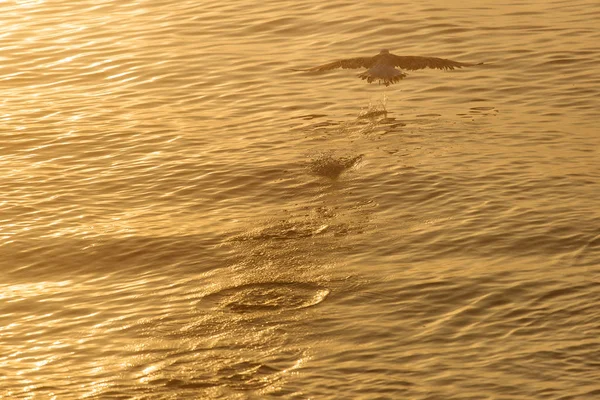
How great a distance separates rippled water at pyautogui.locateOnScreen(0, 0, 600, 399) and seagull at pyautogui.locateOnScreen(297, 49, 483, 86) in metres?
0.99

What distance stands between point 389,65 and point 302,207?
2942mm

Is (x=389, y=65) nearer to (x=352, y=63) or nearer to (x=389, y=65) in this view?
(x=389, y=65)

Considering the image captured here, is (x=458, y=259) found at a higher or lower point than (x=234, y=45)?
lower

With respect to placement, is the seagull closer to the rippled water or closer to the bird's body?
the bird's body

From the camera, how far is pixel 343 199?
15.2m

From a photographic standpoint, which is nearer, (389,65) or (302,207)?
(302,207)

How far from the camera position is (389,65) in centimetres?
1672

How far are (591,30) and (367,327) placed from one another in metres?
11.3

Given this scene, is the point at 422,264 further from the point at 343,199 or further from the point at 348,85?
the point at 348,85

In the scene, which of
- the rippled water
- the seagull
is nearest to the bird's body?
the seagull

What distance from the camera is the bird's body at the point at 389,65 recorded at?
54.3ft

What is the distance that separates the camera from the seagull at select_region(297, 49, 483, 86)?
1656 cm

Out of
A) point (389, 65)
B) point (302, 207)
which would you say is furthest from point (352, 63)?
point (302, 207)

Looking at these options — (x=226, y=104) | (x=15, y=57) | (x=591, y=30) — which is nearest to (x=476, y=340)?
(x=226, y=104)
